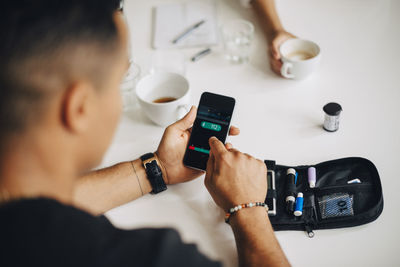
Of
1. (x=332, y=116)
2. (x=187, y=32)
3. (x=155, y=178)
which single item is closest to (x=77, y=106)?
(x=155, y=178)

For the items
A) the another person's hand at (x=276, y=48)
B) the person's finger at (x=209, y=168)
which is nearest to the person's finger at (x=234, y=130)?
the person's finger at (x=209, y=168)

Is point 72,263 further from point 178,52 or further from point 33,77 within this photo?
point 178,52

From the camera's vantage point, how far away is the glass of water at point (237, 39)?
1.35 meters

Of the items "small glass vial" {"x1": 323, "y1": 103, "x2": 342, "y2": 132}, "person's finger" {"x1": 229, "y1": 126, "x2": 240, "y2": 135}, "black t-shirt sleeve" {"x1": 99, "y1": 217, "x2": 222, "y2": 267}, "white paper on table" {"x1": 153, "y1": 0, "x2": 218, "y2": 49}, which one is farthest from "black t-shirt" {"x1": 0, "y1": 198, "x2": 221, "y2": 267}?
"white paper on table" {"x1": 153, "y1": 0, "x2": 218, "y2": 49}

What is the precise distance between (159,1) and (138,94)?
0.72 metres

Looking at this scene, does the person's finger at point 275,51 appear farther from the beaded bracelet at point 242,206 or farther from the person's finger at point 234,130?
the beaded bracelet at point 242,206

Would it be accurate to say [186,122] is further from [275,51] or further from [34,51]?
[34,51]

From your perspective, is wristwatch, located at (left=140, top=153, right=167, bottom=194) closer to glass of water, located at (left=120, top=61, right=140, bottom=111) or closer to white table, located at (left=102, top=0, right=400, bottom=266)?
white table, located at (left=102, top=0, right=400, bottom=266)

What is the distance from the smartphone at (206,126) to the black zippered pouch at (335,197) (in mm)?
191

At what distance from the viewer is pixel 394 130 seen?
1.04 m

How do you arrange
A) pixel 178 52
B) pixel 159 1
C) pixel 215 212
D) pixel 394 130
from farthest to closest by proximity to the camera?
pixel 159 1 < pixel 178 52 < pixel 394 130 < pixel 215 212

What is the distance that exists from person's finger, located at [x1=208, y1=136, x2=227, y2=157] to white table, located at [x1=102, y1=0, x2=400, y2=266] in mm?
Answer: 102

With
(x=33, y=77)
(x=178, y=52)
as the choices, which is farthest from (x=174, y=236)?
(x=178, y=52)

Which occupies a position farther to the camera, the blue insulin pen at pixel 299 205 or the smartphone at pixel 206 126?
the smartphone at pixel 206 126
